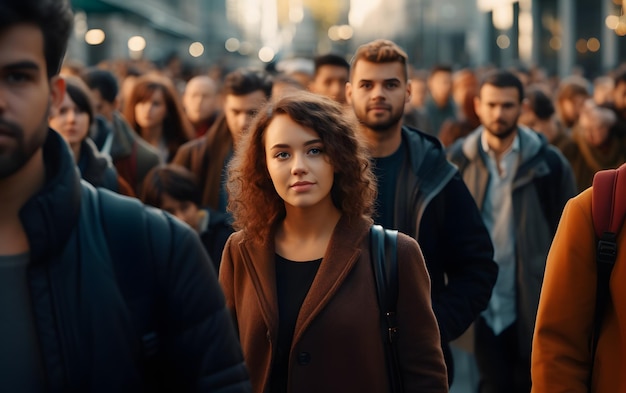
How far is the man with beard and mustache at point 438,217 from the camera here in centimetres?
530

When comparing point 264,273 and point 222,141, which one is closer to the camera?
point 264,273

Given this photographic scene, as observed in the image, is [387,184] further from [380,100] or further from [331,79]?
[331,79]

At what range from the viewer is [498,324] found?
6965 mm

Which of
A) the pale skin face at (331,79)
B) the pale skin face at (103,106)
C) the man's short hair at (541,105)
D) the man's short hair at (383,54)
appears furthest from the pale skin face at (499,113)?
the pale skin face at (103,106)

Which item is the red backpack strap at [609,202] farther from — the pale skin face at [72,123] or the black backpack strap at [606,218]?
the pale skin face at [72,123]

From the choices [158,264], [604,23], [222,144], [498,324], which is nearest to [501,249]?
[498,324]

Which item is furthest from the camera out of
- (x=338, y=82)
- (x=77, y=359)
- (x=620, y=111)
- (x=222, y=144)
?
(x=620, y=111)

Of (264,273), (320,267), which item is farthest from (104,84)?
(320,267)

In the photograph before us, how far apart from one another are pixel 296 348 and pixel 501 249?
3326 mm

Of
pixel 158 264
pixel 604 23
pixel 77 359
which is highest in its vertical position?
pixel 604 23

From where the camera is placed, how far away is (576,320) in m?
3.86

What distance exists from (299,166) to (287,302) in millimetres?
478

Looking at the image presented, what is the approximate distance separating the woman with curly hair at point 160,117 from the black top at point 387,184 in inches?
166

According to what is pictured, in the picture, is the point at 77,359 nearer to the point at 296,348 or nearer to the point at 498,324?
the point at 296,348
